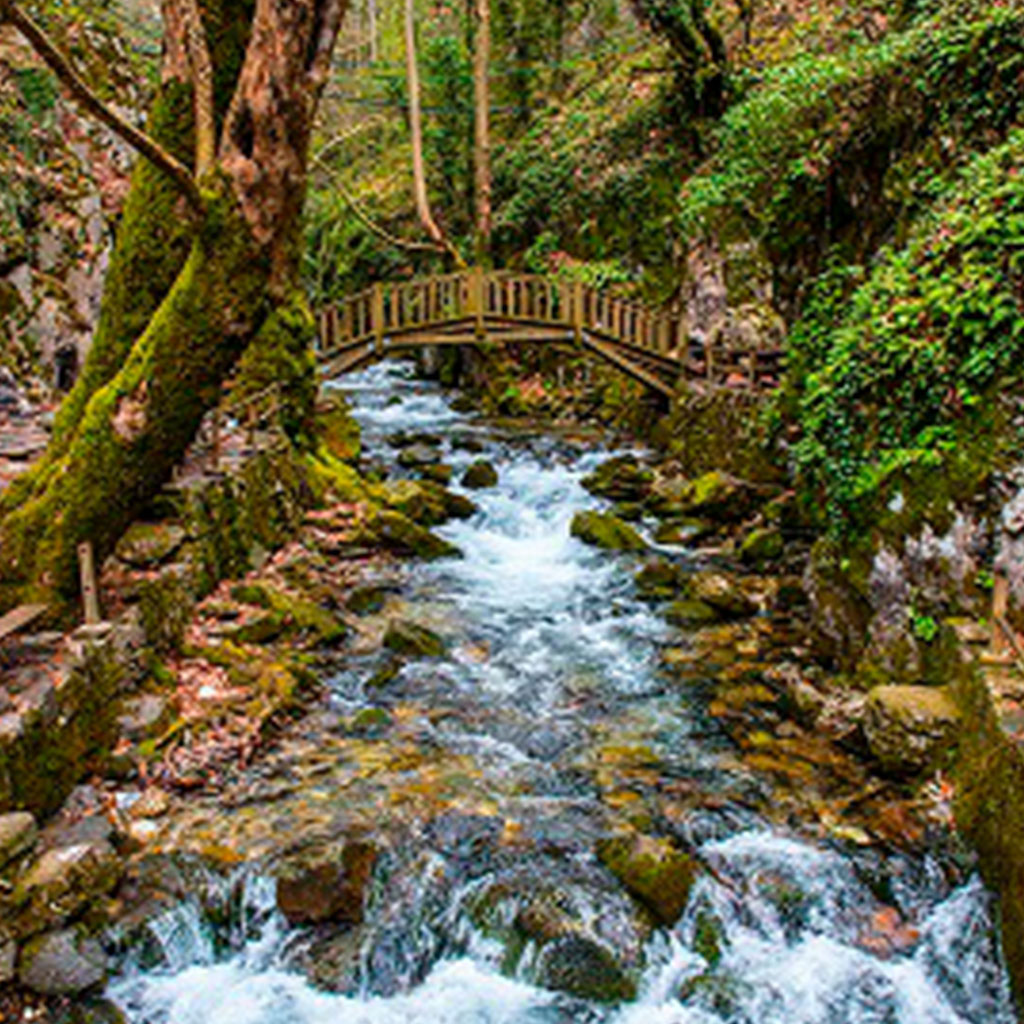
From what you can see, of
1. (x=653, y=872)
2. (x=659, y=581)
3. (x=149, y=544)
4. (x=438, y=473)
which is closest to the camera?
(x=653, y=872)

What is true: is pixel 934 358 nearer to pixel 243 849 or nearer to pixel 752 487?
pixel 752 487

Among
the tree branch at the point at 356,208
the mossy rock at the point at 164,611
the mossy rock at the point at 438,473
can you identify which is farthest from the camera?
the mossy rock at the point at 438,473

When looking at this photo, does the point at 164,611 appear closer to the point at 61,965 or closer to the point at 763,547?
the point at 61,965

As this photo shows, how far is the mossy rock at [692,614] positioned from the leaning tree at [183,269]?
505 centimetres

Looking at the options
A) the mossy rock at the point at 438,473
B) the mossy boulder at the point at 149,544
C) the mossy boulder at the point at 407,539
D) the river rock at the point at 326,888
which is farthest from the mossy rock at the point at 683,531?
the river rock at the point at 326,888

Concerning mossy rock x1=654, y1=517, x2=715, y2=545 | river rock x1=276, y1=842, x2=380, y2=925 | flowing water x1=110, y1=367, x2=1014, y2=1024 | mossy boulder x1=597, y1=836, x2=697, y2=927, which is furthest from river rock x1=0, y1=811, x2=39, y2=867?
mossy rock x1=654, y1=517, x2=715, y2=545

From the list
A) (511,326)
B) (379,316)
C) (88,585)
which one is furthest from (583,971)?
(511,326)

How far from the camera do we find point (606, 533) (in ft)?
37.0

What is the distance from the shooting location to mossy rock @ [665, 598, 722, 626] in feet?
29.0

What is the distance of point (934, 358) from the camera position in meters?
6.84

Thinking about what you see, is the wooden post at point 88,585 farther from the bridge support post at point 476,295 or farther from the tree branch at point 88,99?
the bridge support post at point 476,295

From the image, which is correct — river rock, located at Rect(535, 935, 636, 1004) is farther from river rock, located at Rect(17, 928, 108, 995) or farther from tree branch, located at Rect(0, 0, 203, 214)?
tree branch, located at Rect(0, 0, 203, 214)

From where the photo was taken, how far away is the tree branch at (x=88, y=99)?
424 centimetres

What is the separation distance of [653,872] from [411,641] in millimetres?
3738
